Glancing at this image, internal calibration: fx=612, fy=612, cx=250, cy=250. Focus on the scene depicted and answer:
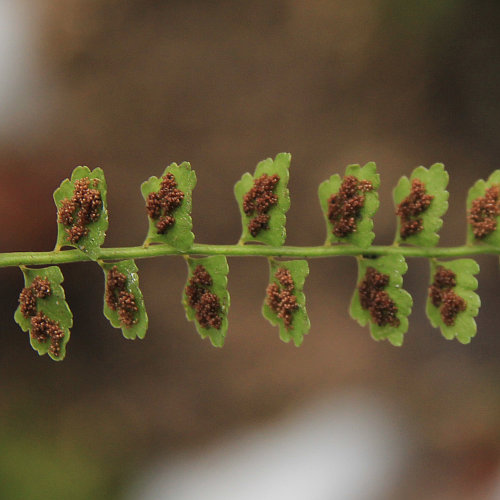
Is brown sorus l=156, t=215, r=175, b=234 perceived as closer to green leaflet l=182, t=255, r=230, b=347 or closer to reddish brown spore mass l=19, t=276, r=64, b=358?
green leaflet l=182, t=255, r=230, b=347

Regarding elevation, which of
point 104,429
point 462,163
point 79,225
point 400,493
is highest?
point 462,163

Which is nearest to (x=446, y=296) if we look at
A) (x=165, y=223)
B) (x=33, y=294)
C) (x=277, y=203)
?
(x=277, y=203)

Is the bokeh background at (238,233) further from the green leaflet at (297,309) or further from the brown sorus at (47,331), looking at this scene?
the green leaflet at (297,309)

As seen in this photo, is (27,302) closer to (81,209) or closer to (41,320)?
(41,320)

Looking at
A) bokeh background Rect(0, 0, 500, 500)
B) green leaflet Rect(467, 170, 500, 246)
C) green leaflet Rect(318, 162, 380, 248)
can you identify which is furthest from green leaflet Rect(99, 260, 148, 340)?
bokeh background Rect(0, 0, 500, 500)

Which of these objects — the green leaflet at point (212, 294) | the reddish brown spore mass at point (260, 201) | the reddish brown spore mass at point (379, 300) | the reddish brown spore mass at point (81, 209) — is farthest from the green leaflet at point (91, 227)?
the reddish brown spore mass at point (379, 300)

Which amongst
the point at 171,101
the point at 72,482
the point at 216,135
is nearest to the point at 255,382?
the point at 72,482

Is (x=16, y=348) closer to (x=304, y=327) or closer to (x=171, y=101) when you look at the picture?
(x=171, y=101)
